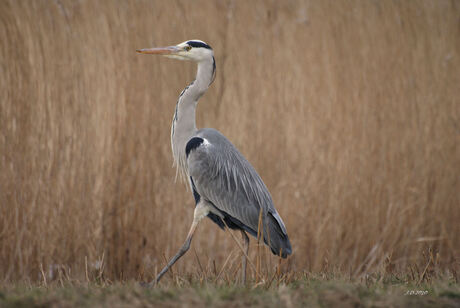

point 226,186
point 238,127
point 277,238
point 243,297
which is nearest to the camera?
point 243,297

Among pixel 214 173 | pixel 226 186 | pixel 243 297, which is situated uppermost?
pixel 214 173

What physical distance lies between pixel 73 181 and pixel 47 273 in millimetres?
750

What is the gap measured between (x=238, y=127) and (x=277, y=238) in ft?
4.69

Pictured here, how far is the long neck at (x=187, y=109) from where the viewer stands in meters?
3.71

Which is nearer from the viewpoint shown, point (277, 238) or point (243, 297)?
point (243, 297)

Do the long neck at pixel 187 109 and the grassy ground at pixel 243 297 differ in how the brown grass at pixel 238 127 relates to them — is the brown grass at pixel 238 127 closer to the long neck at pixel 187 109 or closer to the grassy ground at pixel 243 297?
the long neck at pixel 187 109

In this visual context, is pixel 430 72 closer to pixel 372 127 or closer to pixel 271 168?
pixel 372 127

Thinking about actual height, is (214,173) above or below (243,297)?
above

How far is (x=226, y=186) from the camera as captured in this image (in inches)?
145

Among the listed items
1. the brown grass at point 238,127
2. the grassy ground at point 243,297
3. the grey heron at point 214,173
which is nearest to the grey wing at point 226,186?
the grey heron at point 214,173

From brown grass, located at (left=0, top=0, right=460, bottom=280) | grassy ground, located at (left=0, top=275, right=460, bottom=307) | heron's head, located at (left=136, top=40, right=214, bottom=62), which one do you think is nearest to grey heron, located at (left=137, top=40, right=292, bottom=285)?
heron's head, located at (left=136, top=40, right=214, bottom=62)

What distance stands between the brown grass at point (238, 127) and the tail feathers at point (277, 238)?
1.44ft

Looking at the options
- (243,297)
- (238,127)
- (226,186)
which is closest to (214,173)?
(226,186)

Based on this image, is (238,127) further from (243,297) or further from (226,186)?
(243,297)
